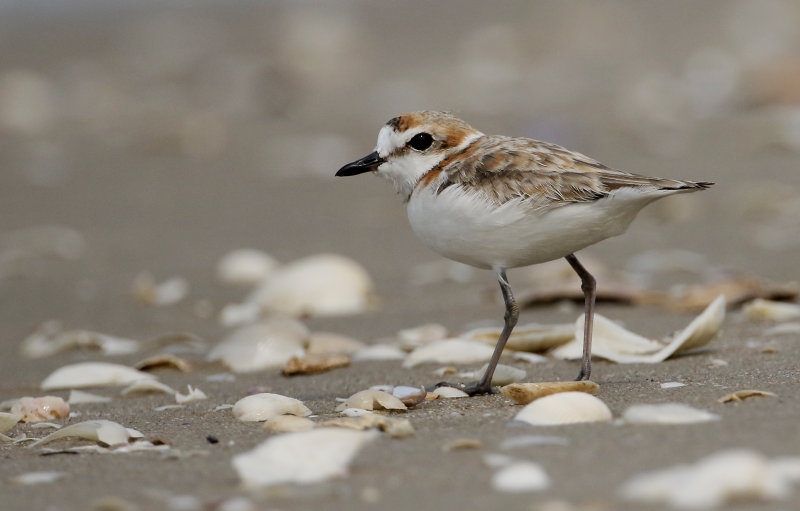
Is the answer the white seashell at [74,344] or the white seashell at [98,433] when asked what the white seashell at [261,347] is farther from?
the white seashell at [98,433]

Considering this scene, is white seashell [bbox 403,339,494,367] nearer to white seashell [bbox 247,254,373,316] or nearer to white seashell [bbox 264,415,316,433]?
white seashell [bbox 264,415,316,433]

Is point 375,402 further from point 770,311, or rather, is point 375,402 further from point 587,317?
point 770,311

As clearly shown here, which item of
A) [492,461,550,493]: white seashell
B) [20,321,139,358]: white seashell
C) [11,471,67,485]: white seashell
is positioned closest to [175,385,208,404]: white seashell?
[11,471,67,485]: white seashell

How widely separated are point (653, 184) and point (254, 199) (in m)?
6.14

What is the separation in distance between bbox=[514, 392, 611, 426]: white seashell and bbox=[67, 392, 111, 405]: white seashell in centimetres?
189

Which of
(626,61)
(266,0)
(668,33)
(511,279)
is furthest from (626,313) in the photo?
(266,0)

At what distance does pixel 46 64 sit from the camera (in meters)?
16.0

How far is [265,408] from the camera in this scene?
3.70 m

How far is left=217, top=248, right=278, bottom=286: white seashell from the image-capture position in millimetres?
7090

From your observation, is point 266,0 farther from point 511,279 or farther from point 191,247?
point 511,279

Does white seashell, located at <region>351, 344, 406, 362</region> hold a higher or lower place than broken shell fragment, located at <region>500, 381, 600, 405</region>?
higher

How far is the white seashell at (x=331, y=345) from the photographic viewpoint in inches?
201

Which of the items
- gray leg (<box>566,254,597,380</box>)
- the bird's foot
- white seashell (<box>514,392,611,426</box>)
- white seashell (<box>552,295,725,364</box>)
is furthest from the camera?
white seashell (<box>552,295,725,364</box>)

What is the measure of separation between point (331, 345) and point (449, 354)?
650mm
